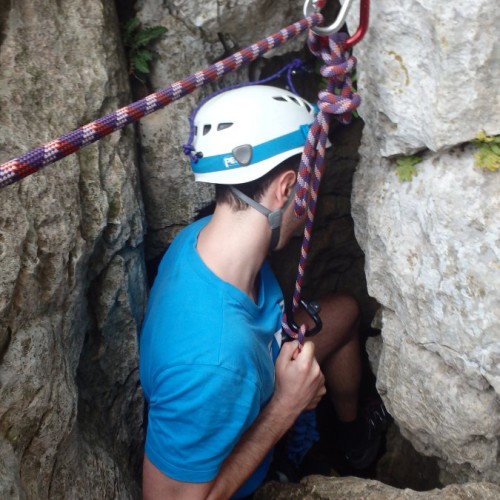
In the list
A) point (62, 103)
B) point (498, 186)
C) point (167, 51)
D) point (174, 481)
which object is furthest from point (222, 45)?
point (174, 481)

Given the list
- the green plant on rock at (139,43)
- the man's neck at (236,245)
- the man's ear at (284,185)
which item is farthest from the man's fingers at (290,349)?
the green plant on rock at (139,43)

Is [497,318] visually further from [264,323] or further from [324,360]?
[324,360]

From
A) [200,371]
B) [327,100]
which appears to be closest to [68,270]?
[200,371]

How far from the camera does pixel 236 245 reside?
3145 mm

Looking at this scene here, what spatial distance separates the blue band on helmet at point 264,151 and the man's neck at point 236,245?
24 cm

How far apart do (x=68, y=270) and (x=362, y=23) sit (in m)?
1.83

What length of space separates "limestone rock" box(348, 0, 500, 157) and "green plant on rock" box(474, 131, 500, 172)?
3 centimetres

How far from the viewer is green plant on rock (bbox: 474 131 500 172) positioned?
239 cm

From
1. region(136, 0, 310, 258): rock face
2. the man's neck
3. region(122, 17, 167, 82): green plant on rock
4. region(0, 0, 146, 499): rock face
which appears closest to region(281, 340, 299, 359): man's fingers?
the man's neck

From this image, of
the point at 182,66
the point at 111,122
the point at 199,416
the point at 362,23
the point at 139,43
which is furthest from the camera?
the point at 182,66

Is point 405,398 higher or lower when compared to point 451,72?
lower

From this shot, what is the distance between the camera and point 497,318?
8.34 ft

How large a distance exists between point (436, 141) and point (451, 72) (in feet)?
0.97

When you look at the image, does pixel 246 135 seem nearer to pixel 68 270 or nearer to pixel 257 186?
pixel 257 186
